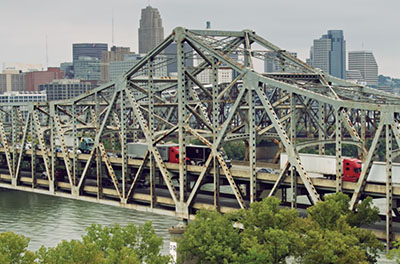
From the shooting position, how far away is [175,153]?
281ft

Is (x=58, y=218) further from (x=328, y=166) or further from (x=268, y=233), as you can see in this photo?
(x=268, y=233)

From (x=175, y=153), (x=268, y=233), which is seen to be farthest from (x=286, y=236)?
(x=175, y=153)

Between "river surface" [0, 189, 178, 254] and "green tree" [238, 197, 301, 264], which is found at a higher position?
"green tree" [238, 197, 301, 264]

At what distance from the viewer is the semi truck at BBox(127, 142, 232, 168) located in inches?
3258

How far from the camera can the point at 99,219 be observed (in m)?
109

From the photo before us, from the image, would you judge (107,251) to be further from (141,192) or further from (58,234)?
(58,234)

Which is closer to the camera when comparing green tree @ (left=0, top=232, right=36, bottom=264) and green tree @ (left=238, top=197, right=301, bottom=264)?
green tree @ (left=0, top=232, right=36, bottom=264)

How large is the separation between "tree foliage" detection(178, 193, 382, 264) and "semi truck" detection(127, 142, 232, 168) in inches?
673

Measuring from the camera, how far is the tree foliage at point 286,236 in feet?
190

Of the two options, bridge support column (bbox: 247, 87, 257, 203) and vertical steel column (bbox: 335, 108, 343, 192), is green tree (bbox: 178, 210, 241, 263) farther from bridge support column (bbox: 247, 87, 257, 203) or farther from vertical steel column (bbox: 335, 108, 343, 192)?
vertical steel column (bbox: 335, 108, 343, 192)

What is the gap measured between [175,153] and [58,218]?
31.8m

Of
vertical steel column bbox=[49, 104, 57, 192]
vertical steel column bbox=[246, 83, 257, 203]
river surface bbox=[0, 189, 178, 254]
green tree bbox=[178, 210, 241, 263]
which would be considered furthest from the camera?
river surface bbox=[0, 189, 178, 254]

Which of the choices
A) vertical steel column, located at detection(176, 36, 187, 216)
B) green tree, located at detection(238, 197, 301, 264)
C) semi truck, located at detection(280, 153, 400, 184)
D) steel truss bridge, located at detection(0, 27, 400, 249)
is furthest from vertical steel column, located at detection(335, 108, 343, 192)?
vertical steel column, located at detection(176, 36, 187, 216)

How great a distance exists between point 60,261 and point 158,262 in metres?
6.54
